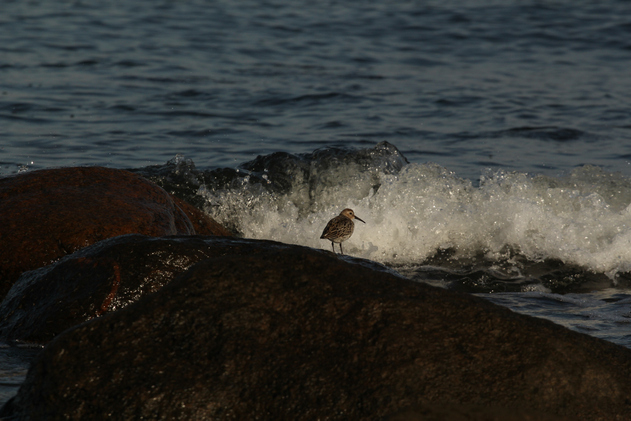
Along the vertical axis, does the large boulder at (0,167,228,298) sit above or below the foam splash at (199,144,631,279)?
above

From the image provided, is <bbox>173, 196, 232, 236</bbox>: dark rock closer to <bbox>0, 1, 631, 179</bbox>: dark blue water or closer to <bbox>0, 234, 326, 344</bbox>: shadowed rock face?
<bbox>0, 234, 326, 344</bbox>: shadowed rock face

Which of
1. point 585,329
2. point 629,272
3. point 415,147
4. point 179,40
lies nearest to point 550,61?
point 415,147

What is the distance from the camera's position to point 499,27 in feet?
61.8

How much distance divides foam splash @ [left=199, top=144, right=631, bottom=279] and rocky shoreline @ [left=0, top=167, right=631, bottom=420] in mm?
4770

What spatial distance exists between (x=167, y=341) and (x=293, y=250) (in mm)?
729

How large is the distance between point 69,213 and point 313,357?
9.69 ft

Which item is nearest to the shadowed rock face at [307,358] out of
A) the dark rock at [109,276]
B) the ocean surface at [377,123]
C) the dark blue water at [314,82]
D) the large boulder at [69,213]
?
the dark rock at [109,276]

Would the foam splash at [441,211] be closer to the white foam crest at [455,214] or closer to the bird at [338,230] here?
the white foam crest at [455,214]

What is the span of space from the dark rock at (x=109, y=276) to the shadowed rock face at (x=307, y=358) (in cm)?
103

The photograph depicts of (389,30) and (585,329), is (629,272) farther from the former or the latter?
(389,30)

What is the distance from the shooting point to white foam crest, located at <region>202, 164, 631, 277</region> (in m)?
8.19

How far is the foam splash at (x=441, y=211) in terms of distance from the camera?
26.9ft

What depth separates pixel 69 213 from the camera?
5.29m

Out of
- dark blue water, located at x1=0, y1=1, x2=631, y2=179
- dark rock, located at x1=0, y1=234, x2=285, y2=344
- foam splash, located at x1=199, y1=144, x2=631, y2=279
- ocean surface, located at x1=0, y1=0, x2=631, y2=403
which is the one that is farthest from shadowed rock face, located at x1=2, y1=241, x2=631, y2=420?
dark blue water, located at x1=0, y1=1, x2=631, y2=179
